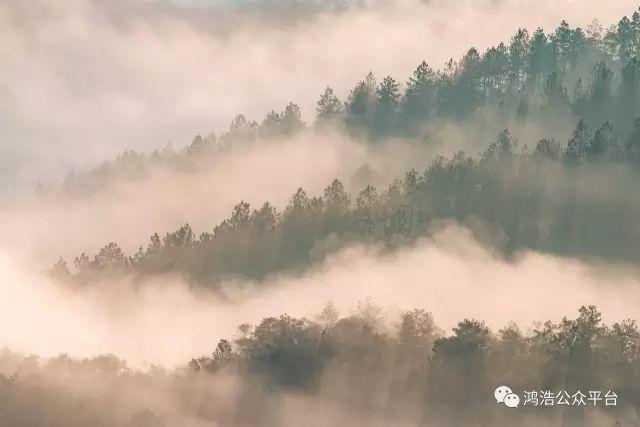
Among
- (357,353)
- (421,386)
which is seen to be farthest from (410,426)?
(357,353)

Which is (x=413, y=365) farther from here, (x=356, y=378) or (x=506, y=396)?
(x=506, y=396)

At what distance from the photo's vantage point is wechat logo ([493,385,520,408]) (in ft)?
422

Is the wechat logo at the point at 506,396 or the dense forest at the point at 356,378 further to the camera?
the dense forest at the point at 356,378

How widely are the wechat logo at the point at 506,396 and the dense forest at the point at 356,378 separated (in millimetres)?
1528

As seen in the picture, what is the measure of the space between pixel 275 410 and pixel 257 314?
4303 cm

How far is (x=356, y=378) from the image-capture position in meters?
154

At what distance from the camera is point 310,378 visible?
6181 inches

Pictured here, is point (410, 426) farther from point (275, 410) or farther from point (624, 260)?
point (624, 260)

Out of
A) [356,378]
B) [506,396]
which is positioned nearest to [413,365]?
[356,378]

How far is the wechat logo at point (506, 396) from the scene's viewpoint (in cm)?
12862

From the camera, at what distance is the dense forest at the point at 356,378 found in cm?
13262

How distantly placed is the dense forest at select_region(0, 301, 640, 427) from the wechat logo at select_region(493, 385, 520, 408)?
1528mm

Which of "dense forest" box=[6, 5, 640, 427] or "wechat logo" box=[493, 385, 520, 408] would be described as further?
"dense forest" box=[6, 5, 640, 427]

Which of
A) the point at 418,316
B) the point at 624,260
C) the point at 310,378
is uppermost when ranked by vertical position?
the point at 624,260
